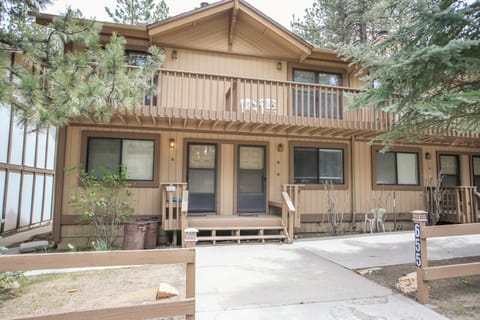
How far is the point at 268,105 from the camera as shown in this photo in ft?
25.6

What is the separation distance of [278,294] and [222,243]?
3320 mm

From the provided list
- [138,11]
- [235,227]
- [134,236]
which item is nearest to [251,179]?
[235,227]

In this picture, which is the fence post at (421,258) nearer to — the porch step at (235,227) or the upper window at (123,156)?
the porch step at (235,227)

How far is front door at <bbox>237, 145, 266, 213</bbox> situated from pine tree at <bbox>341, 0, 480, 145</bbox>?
130 inches

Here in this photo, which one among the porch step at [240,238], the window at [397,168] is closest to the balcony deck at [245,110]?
the window at [397,168]

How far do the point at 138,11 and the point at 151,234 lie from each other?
15788mm

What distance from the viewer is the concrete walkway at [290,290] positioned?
10.1 feet

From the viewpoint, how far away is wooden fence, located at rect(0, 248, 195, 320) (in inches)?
86.5

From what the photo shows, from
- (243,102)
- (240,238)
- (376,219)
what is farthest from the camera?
(376,219)

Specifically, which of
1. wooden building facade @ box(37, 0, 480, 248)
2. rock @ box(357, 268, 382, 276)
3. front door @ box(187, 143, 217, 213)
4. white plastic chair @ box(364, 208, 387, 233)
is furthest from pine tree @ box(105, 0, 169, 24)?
rock @ box(357, 268, 382, 276)

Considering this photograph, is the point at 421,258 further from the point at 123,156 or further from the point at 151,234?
the point at 123,156

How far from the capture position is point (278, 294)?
3.58m

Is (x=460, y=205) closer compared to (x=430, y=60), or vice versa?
(x=430, y=60)

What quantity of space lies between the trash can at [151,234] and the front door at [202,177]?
46.4 inches
